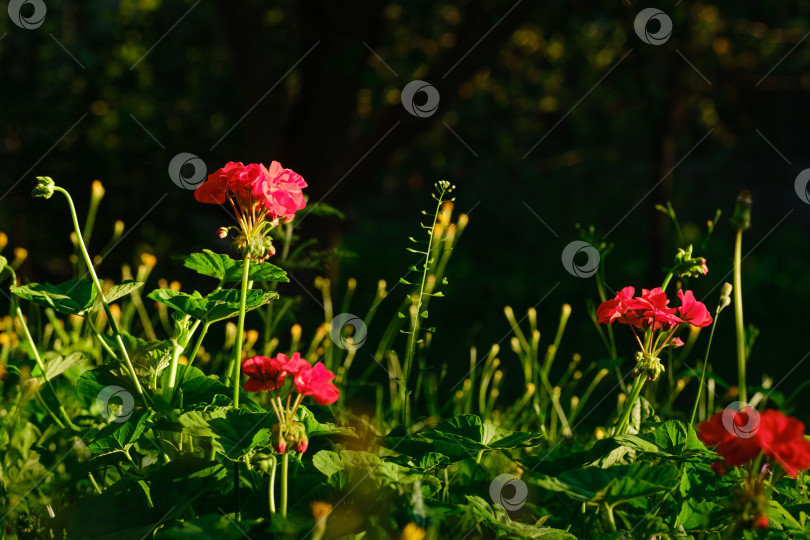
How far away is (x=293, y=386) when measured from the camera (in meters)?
1.22

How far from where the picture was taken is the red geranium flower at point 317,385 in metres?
1.18

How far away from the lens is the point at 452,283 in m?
7.55

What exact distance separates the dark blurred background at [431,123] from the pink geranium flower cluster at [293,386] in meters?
2.38

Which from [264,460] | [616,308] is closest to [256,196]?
[264,460]

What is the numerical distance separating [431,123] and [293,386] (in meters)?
3.10

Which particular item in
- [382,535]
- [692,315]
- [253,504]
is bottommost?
[253,504]

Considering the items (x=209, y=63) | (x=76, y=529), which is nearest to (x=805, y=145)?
(x=209, y=63)

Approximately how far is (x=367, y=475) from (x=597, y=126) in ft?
26.6

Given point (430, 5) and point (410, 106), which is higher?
point (430, 5)

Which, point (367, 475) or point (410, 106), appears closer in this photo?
point (367, 475)

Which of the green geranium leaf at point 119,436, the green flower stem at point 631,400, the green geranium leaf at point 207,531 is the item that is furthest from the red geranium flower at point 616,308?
the green geranium leaf at point 119,436

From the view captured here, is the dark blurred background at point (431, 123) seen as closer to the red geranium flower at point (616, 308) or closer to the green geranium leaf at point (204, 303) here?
the red geranium flower at point (616, 308)

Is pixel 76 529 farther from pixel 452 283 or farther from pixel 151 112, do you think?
pixel 452 283

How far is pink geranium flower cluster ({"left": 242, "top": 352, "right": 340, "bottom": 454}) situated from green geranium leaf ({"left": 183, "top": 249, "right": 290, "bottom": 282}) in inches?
10.2
